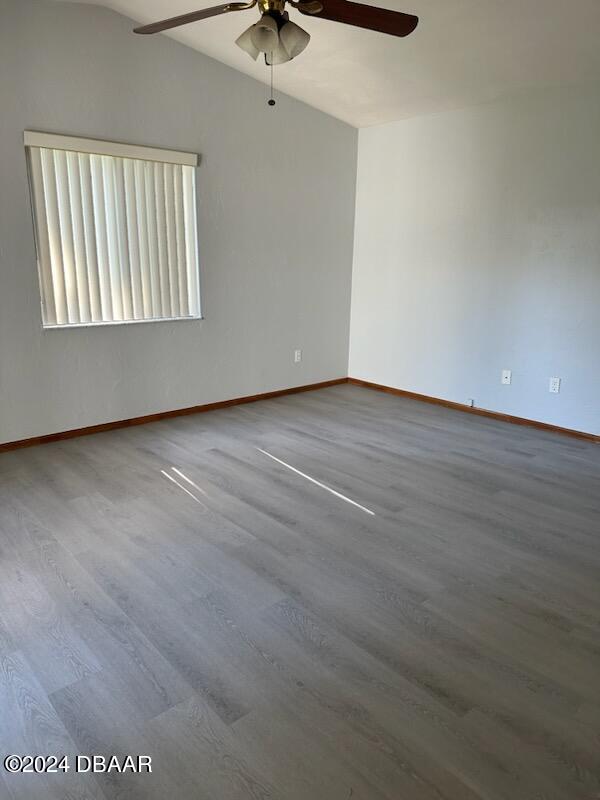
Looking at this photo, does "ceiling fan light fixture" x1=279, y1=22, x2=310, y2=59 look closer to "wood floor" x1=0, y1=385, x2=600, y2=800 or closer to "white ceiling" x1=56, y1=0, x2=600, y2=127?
"white ceiling" x1=56, y1=0, x2=600, y2=127

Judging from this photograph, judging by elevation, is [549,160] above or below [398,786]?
above

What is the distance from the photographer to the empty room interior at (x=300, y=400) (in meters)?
1.61

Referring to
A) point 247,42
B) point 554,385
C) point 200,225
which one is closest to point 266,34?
point 247,42

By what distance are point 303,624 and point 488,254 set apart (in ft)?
11.5

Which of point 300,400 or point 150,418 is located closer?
point 150,418

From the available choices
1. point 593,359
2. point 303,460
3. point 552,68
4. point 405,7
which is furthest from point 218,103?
point 593,359

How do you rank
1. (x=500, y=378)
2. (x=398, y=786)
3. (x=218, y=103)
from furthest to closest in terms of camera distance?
(x=500, y=378)
(x=218, y=103)
(x=398, y=786)

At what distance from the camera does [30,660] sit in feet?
6.03

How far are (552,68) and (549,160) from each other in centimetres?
62

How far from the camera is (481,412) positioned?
470 cm

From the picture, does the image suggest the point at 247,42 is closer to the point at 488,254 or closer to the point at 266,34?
the point at 266,34

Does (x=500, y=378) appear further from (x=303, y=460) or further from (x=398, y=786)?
(x=398, y=786)

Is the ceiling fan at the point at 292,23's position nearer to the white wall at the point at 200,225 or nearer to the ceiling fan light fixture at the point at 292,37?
the ceiling fan light fixture at the point at 292,37

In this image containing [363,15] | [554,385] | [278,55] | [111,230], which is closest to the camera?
[363,15]
